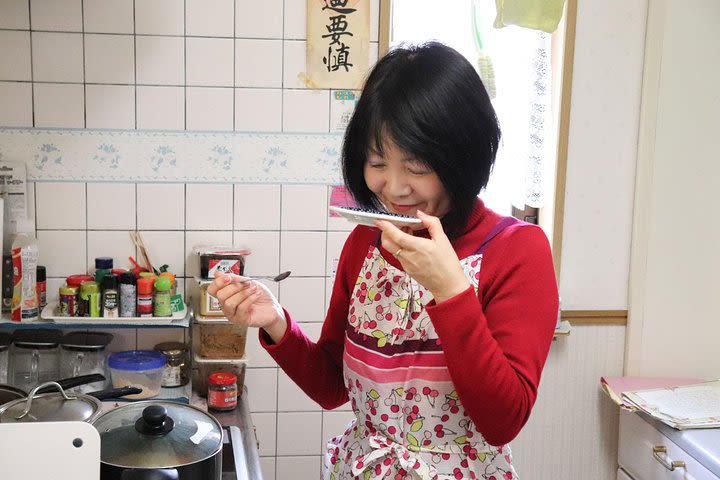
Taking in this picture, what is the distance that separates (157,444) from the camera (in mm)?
1230

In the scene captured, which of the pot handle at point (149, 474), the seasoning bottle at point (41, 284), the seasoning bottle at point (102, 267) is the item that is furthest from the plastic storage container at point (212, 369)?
the pot handle at point (149, 474)

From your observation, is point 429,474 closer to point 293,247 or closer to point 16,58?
point 293,247

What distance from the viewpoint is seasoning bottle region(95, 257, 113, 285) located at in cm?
217

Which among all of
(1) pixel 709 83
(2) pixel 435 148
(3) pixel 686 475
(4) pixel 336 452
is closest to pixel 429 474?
(4) pixel 336 452

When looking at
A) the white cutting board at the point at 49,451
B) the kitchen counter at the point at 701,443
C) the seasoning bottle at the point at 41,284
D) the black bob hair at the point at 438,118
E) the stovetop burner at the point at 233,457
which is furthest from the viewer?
the seasoning bottle at the point at 41,284

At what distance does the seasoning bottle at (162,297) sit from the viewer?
6.96ft

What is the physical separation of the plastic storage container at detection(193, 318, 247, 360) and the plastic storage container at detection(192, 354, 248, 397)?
0.02 m

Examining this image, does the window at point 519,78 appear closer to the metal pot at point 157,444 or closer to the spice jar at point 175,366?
the spice jar at point 175,366

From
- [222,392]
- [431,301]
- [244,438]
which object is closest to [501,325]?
[431,301]

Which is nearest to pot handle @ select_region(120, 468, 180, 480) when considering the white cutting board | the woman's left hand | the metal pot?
the metal pot

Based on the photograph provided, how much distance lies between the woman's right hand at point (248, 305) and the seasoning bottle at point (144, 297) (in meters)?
0.89

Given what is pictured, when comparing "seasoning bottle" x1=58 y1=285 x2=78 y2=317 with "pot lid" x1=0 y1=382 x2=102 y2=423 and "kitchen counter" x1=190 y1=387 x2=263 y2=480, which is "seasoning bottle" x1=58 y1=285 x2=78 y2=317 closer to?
"kitchen counter" x1=190 y1=387 x2=263 y2=480

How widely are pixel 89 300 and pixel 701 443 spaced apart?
5.42ft

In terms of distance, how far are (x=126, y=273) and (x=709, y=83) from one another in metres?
1.82
